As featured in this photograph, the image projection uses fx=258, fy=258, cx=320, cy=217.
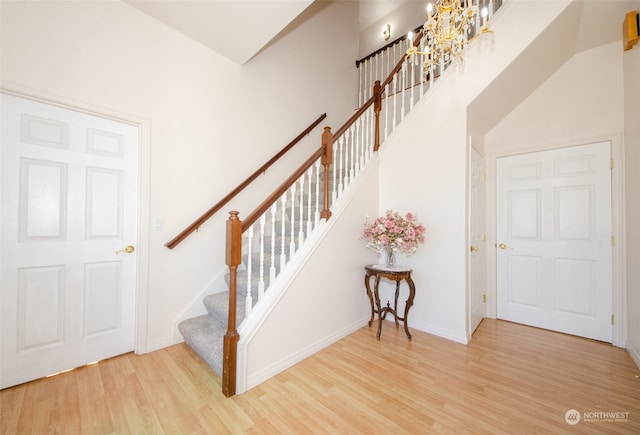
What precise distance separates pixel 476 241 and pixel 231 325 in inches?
106

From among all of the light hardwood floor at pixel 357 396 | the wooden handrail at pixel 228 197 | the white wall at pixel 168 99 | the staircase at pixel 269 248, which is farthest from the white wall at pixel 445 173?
the white wall at pixel 168 99

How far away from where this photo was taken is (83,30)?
2018 millimetres

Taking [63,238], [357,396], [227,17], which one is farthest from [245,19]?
[357,396]

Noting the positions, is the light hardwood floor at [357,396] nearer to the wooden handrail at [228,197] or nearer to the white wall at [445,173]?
the white wall at [445,173]

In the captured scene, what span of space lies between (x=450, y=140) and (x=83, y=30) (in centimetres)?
335

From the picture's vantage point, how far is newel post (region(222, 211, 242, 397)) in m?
1.76

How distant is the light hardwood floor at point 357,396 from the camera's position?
5.02 ft

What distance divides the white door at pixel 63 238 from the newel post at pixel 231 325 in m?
1.16

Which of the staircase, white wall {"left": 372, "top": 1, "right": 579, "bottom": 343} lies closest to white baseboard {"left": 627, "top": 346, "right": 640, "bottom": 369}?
white wall {"left": 372, "top": 1, "right": 579, "bottom": 343}

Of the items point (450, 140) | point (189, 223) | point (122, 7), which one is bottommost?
point (189, 223)

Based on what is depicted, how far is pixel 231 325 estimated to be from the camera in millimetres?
1804

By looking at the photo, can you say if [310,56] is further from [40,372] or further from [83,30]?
[40,372]

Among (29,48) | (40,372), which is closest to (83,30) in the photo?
(29,48)

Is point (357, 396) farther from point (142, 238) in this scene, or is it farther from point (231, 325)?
point (142, 238)
